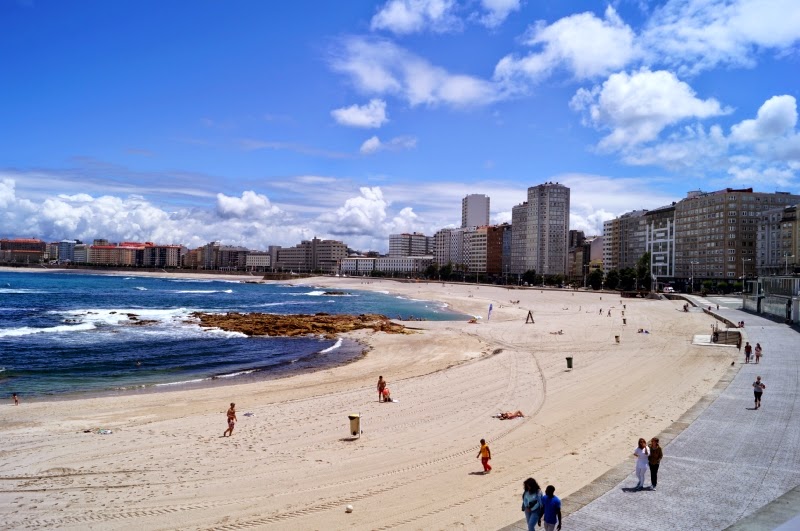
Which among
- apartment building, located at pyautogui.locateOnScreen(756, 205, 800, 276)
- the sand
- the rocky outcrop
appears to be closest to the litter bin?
the sand

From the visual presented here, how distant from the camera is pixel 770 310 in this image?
48844mm

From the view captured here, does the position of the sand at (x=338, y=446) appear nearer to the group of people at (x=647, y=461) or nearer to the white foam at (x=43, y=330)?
the group of people at (x=647, y=461)

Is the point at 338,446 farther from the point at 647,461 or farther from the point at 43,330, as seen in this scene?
the point at 43,330

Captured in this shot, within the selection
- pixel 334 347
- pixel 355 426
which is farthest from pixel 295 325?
pixel 355 426

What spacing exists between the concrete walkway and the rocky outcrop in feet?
100

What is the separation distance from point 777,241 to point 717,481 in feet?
345

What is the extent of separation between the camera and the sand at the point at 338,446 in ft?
35.4

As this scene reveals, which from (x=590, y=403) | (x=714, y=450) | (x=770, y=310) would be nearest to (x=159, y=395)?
(x=590, y=403)

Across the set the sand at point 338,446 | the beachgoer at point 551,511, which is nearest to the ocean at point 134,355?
the sand at point 338,446

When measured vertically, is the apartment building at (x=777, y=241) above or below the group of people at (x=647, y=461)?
above

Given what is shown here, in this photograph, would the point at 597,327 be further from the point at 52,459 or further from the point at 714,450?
the point at 52,459

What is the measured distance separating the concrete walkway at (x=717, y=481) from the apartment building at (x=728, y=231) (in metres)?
106

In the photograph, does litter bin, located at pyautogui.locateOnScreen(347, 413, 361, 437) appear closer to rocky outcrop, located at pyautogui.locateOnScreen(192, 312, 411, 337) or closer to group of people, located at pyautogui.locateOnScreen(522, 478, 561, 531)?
group of people, located at pyautogui.locateOnScreen(522, 478, 561, 531)

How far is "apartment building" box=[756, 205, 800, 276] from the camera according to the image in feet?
301
